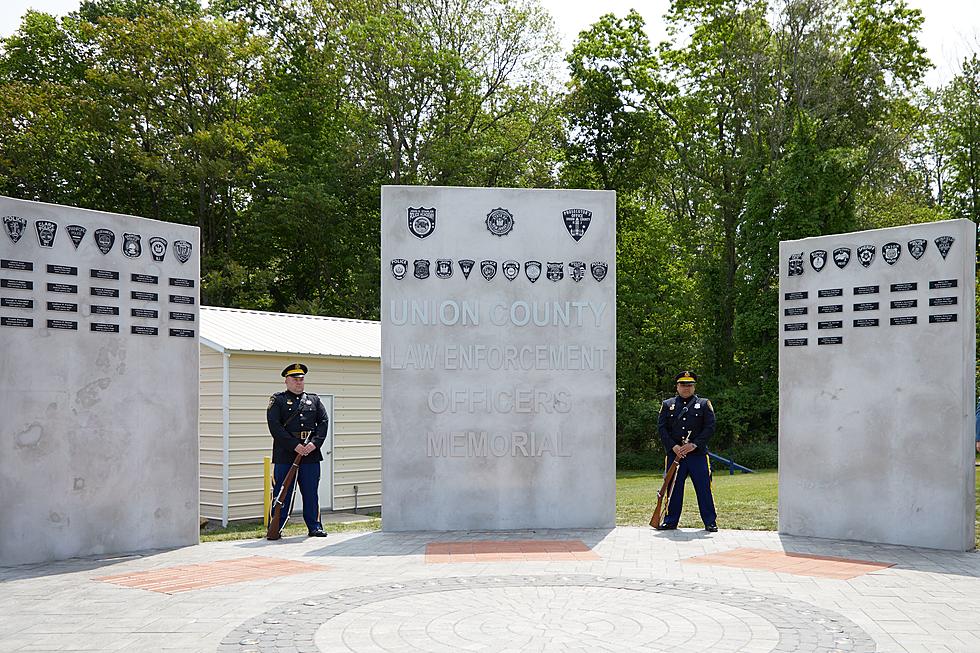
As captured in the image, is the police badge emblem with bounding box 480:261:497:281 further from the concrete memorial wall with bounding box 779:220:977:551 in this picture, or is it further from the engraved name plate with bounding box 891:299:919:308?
the engraved name plate with bounding box 891:299:919:308

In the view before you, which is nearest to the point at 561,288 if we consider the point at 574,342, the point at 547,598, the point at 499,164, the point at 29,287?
the point at 574,342

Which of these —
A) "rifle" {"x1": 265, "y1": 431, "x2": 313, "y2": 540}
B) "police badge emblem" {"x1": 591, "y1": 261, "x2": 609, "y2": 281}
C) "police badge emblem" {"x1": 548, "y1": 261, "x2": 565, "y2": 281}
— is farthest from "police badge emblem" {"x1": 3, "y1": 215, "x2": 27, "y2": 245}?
"police badge emblem" {"x1": 591, "y1": 261, "x2": 609, "y2": 281}

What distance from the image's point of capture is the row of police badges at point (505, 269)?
10.7 metres

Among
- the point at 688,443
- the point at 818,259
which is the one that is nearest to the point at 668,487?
the point at 688,443

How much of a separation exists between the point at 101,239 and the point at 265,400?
5836 millimetres

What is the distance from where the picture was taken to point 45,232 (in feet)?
29.3

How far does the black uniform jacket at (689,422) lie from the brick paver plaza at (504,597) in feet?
3.83

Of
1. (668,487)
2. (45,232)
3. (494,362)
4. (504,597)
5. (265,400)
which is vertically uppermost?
(45,232)

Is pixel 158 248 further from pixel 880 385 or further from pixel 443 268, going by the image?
pixel 880 385

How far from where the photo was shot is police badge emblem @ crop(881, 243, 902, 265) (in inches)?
379

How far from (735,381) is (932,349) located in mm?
22538

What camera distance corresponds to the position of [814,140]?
29641 millimetres

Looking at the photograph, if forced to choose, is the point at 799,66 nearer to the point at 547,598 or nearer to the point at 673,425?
the point at 673,425

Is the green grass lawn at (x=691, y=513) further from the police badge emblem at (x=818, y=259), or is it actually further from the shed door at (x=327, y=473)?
the police badge emblem at (x=818, y=259)
